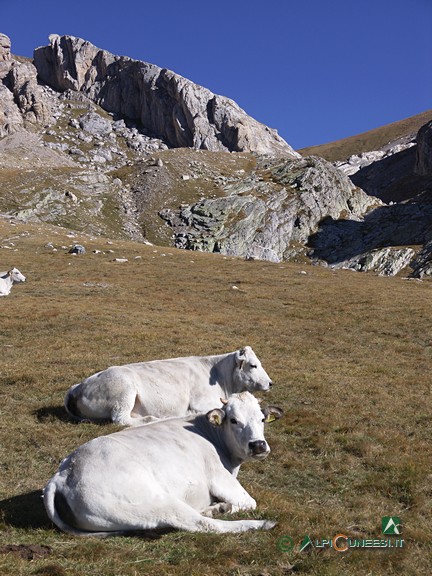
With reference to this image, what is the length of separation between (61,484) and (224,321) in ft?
71.1

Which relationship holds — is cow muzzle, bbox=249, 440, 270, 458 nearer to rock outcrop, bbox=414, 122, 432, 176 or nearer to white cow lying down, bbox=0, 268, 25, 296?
white cow lying down, bbox=0, 268, 25, 296

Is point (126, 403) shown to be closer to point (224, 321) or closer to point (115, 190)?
point (224, 321)

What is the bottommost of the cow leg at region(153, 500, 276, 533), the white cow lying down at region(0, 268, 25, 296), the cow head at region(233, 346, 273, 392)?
the cow leg at region(153, 500, 276, 533)

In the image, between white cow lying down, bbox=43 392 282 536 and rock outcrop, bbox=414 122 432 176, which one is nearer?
white cow lying down, bbox=43 392 282 536

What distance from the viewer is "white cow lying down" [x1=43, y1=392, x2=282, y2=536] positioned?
716 cm

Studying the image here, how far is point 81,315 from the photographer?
27109mm

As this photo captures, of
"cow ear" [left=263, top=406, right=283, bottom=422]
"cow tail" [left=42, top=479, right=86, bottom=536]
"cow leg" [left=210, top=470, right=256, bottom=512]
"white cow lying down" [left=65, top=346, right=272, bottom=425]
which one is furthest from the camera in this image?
"white cow lying down" [left=65, top=346, right=272, bottom=425]

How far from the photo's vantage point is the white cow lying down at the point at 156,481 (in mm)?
7160

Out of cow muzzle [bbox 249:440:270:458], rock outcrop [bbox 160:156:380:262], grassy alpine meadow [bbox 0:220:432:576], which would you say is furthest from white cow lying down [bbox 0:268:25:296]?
rock outcrop [bbox 160:156:380:262]

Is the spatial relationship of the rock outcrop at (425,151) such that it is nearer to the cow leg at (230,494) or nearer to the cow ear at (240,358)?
the cow ear at (240,358)

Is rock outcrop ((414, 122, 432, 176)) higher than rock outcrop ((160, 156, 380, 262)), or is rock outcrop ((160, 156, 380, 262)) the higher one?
rock outcrop ((414, 122, 432, 176))

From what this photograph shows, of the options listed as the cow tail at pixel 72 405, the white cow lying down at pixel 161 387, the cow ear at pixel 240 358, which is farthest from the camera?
the cow ear at pixel 240 358

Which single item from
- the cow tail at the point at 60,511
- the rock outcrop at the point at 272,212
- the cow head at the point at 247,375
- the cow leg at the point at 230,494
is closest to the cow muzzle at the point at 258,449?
the cow leg at the point at 230,494

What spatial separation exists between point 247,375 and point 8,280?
26466 millimetres
